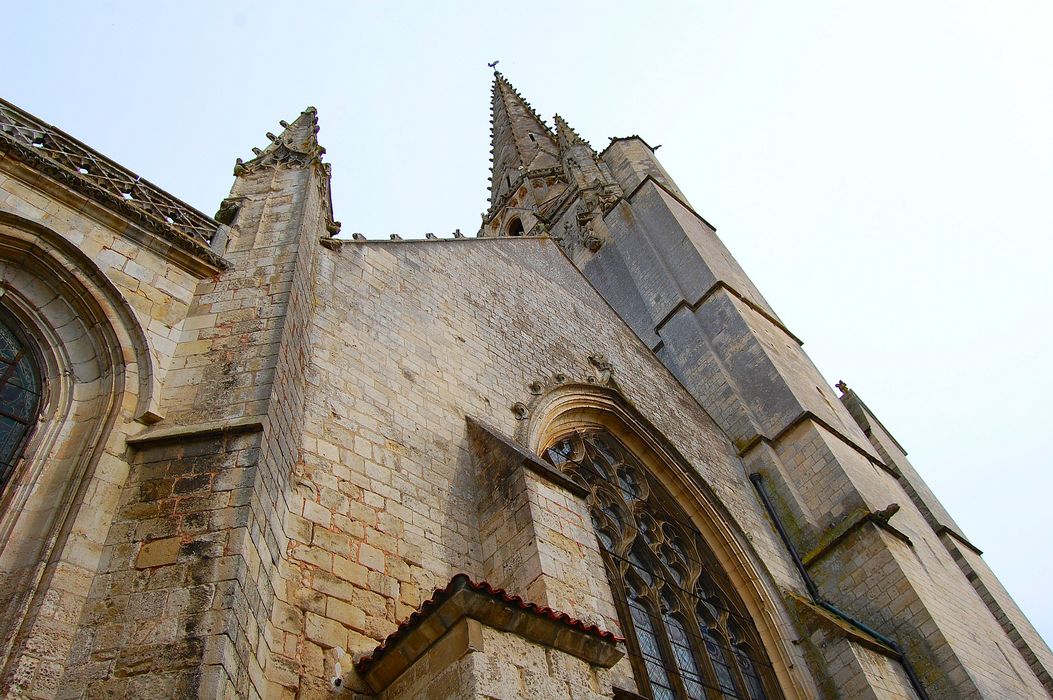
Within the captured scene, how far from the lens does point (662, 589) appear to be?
6949mm

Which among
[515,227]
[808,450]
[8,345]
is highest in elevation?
[515,227]

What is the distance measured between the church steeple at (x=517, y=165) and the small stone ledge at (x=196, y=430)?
15217mm

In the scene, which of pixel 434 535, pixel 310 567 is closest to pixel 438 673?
pixel 310 567

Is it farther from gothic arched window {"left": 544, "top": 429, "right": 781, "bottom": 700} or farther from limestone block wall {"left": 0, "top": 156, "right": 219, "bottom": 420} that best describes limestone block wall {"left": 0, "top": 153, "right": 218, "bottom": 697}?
gothic arched window {"left": 544, "top": 429, "right": 781, "bottom": 700}

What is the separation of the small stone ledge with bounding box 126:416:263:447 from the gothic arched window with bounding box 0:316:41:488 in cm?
50

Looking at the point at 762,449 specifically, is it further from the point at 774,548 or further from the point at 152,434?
the point at 152,434

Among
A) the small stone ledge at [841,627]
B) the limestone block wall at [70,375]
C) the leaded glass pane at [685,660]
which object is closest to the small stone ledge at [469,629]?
the limestone block wall at [70,375]

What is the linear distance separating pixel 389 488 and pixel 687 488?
13.6 feet

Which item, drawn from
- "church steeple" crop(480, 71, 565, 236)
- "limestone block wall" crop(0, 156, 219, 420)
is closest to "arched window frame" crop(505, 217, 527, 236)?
"church steeple" crop(480, 71, 565, 236)

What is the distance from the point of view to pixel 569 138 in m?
21.3

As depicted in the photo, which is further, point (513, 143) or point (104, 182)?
point (513, 143)

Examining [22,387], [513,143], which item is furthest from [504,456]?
[513,143]

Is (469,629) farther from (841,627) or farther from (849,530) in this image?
(849,530)

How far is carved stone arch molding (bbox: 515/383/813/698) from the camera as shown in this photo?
7.07 meters
